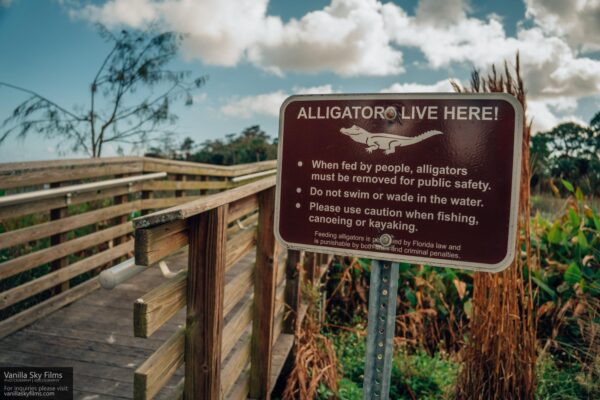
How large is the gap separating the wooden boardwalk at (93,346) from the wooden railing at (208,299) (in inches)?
11.1

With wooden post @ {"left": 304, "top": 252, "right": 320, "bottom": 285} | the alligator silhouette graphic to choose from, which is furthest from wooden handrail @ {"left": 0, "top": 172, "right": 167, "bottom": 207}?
the alligator silhouette graphic

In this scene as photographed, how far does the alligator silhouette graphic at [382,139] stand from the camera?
1.48 metres

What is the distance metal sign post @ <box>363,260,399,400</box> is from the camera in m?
1.53

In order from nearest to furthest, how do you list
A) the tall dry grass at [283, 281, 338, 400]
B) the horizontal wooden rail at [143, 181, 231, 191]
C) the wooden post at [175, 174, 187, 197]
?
the tall dry grass at [283, 281, 338, 400], the horizontal wooden rail at [143, 181, 231, 191], the wooden post at [175, 174, 187, 197]

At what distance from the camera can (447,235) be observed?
1.46 meters

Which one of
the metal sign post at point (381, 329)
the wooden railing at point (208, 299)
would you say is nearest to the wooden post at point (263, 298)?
the wooden railing at point (208, 299)

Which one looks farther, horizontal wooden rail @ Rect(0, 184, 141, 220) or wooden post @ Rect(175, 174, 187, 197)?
wooden post @ Rect(175, 174, 187, 197)

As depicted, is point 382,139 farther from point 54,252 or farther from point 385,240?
point 54,252

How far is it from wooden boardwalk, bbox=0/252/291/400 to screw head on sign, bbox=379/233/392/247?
127 centimetres

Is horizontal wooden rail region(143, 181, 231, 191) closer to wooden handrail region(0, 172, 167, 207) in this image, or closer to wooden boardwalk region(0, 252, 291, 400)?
wooden handrail region(0, 172, 167, 207)

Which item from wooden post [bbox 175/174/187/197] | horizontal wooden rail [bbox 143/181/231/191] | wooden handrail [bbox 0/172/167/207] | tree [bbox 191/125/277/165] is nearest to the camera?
wooden handrail [bbox 0/172/167/207]

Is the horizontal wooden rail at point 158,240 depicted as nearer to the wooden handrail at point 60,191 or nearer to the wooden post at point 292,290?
the wooden post at point 292,290

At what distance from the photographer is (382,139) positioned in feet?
4.95

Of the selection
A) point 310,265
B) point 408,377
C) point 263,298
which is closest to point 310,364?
point 408,377
